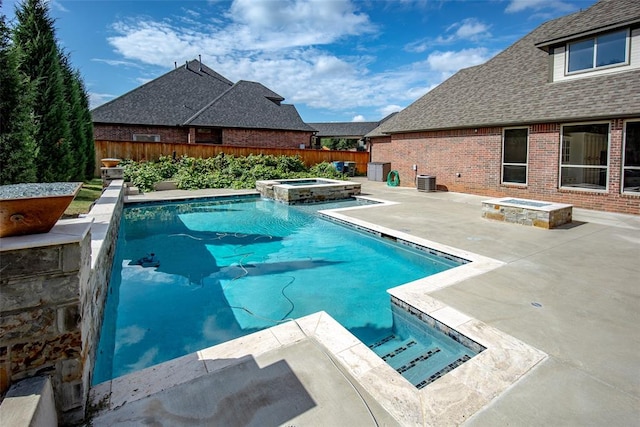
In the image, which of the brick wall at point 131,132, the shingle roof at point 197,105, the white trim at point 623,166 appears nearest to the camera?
the white trim at point 623,166

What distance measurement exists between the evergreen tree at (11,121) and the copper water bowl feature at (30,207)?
18.4ft

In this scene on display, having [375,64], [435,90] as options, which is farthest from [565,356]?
[375,64]

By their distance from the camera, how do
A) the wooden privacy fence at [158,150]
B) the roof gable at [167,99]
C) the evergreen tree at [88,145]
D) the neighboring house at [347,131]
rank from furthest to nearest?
the neighboring house at [347,131], the roof gable at [167,99], the wooden privacy fence at [158,150], the evergreen tree at [88,145]

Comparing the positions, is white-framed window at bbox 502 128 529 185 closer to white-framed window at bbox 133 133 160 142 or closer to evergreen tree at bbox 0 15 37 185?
evergreen tree at bbox 0 15 37 185

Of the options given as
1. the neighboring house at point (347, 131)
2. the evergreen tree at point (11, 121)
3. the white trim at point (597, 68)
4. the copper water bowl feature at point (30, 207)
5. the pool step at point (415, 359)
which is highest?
the neighboring house at point (347, 131)

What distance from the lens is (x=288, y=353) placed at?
2.91 meters

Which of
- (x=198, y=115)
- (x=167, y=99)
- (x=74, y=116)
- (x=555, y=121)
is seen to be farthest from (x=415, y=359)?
(x=167, y=99)

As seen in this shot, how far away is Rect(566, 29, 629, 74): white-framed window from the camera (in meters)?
9.74

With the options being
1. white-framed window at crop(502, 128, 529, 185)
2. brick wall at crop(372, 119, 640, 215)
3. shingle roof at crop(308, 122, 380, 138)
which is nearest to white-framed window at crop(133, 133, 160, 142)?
brick wall at crop(372, 119, 640, 215)

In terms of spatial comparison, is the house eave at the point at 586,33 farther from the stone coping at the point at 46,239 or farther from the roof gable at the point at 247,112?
the roof gable at the point at 247,112

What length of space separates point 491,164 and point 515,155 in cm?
82

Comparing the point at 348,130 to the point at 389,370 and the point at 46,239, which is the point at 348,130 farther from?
the point at 46,239

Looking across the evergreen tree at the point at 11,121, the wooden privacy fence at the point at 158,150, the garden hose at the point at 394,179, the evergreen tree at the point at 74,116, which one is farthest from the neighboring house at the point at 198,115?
the evergreen tree at the point at 11,121

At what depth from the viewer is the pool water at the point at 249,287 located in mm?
3777
